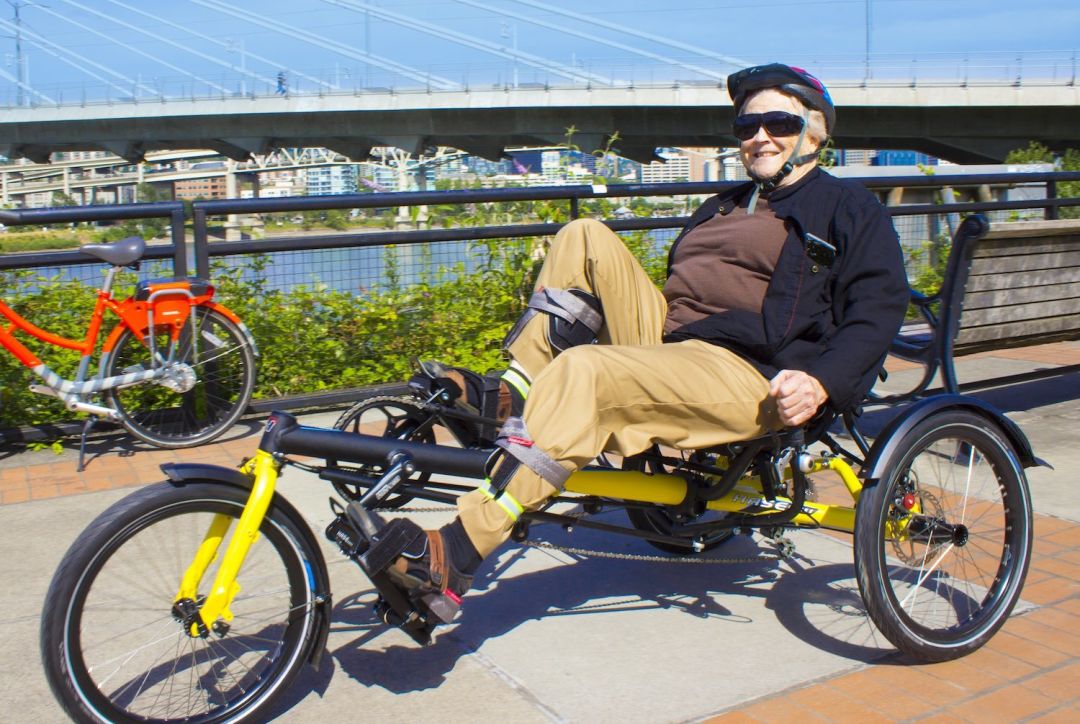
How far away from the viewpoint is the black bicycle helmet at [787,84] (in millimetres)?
3566

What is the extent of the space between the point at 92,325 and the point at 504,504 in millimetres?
3461

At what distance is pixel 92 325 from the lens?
5.59 metres

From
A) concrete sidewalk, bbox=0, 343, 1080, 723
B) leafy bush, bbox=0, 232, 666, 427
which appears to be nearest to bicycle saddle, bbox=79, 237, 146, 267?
leafy bush, bbox=0, 232, 666, 427

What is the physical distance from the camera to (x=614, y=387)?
9.91 feet

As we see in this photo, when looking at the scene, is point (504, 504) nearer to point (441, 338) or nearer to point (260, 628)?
point (260, 628)

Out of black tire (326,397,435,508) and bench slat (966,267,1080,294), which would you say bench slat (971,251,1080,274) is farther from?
black tire (326,397,435,508)

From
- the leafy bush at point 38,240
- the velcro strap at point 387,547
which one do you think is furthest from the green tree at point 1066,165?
the velcro strap at point 387,547

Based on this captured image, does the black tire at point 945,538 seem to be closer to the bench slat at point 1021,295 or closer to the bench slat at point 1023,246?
the bench slat at point 1021,295

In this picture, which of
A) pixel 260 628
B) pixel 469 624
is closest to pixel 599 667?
pixel 469 624

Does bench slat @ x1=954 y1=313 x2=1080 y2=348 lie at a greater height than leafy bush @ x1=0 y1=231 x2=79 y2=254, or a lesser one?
lesser

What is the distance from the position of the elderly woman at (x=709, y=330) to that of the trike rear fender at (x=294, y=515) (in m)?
0.27

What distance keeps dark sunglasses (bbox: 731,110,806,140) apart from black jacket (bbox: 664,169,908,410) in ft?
0.69

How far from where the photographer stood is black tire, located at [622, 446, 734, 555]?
3.62 m

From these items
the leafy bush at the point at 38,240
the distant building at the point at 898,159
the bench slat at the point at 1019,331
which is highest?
the distant building at the point at 898,159
